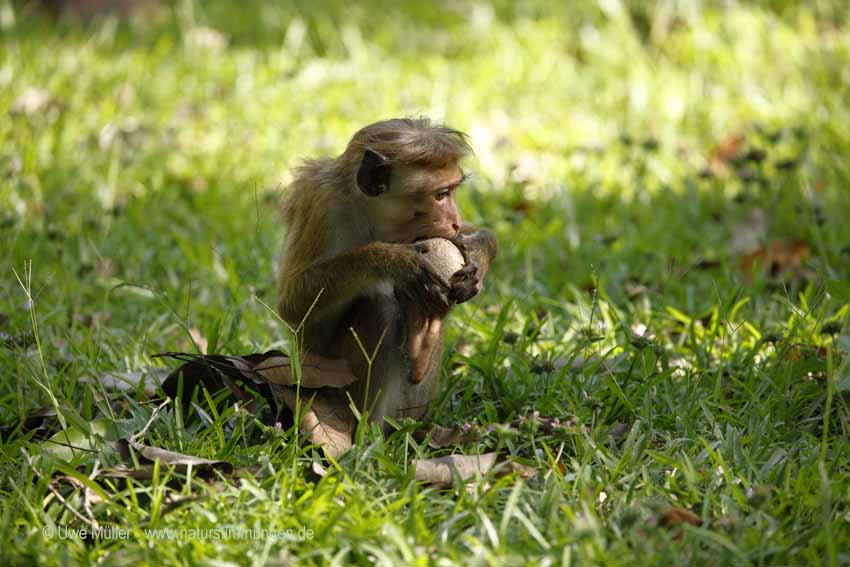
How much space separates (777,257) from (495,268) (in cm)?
140

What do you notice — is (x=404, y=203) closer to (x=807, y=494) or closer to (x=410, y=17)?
(x=807, y=494)

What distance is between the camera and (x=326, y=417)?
11.7 ft

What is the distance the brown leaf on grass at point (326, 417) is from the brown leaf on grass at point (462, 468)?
0.33 m

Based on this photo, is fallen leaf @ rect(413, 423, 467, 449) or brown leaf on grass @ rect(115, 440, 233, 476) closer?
brown leaf on grass @ rect(115, 440, 233, 476)

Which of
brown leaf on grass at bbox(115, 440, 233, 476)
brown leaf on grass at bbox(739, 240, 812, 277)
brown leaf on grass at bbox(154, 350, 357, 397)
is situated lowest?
brown leaf on grass at bbox(739, 240, 812, 277)

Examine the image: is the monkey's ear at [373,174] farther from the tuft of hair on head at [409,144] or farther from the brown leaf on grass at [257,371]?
the brown leaf on grass at [257,371]

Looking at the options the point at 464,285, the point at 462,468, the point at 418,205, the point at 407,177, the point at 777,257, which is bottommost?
the point at 777,257

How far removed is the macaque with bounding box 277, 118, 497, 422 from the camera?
3.43 meters

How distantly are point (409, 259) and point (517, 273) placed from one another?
2.04 meters

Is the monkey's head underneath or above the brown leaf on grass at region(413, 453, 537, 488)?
above

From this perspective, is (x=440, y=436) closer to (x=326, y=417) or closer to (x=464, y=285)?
(x=326, y=417)

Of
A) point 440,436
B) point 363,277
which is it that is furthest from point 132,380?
point 440,436

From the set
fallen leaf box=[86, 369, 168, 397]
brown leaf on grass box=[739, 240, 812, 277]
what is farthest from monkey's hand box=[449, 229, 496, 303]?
brown leaf on grass box=[739, 240, 812, 277]

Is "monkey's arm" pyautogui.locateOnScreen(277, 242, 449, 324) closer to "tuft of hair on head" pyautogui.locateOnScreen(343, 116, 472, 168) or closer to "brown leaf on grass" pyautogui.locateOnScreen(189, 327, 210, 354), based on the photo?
"tuft of hair on head" pyautogui.locateOnScreen(343, 116, 472, 168)
